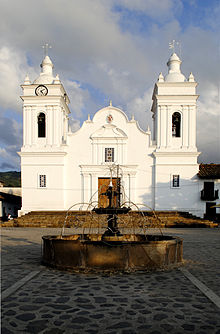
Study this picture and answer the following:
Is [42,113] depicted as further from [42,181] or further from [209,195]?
[209,195]

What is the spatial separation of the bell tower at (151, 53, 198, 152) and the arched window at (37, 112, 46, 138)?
850 cm

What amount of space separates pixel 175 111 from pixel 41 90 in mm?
10054

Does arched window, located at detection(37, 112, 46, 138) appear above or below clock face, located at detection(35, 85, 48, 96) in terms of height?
below

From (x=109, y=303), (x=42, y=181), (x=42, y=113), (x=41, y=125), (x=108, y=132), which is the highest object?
(x=42, y=113)

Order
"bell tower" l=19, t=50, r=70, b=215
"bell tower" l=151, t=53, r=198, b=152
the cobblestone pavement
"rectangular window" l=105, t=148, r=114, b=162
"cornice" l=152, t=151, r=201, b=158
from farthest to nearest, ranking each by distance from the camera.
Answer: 1. "rectangular window" l=105, t=148, r=114, b=162
2. "bell tower" l=151, t=53, r=198, b=152
3. "bell tower" l=19, t=50, r=70, b=215
4. "cornice" l=152, t=151, r=201, b=158
5. the cobblestone pavement

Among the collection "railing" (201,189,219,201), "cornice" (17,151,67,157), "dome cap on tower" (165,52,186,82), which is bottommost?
"railing" (201,189,219,201)

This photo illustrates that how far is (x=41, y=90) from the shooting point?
2381cm

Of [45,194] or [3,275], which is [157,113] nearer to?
[45,194]

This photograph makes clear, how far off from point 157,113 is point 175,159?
3.64 metres

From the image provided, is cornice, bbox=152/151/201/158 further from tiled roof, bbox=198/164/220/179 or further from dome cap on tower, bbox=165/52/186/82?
dome cap on tower, bbox=165/52/186/82

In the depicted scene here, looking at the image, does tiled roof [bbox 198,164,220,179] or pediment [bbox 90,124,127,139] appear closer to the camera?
tiled roof [bbox 198,164,220,179]

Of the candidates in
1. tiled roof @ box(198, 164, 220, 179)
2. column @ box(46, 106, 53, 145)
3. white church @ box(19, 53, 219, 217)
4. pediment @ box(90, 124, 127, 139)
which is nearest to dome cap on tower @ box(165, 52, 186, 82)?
white church @ box(19, 53, 219, 217)

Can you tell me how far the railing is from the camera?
22859 millimetres

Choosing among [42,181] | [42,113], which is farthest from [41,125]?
[42,181]
